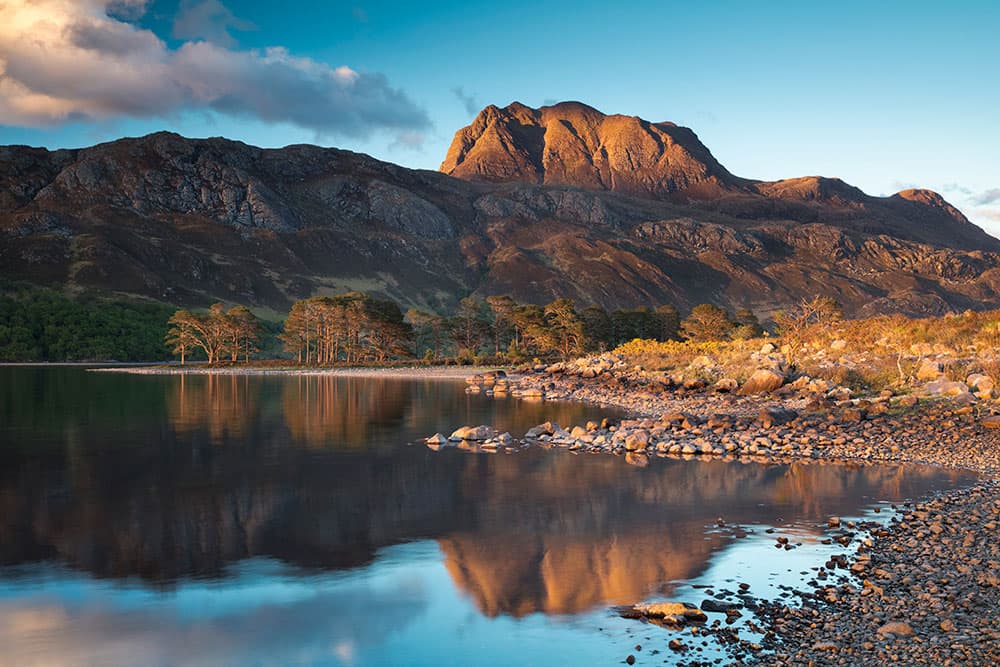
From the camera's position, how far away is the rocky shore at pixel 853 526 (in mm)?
7648

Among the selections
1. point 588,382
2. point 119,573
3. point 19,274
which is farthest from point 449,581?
point 19,274

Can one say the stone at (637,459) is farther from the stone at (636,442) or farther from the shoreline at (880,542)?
the stone at (636,442)

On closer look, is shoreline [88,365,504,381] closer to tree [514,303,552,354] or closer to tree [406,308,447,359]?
tree [514,303,552,354]

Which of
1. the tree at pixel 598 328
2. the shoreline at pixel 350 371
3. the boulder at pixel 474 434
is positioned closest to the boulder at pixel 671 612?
the boulder at pixel 474 434

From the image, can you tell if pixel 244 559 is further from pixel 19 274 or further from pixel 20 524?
pixel 19 274

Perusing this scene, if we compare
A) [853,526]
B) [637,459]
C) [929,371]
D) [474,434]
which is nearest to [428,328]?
[929,371]

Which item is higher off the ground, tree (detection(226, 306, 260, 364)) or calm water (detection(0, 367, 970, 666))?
tree (detection(226, 306, 260, 364))

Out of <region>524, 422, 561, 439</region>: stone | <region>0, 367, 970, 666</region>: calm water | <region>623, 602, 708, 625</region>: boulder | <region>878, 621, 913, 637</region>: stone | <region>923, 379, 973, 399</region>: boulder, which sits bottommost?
<region>0, 367, 970, 666</region>: calm water

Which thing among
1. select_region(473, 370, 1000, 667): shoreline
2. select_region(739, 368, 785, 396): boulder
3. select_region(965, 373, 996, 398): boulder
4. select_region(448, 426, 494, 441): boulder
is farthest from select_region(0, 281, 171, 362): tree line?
select_region(965, 373, 996, 398): boulder

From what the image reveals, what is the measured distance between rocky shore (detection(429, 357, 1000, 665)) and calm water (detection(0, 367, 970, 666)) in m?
0.90

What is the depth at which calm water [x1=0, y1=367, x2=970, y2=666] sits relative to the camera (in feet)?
28.1

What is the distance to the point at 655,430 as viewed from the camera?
24344 mm

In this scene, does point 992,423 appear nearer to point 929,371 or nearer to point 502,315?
point 929,371

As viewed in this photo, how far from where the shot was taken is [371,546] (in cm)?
1247
